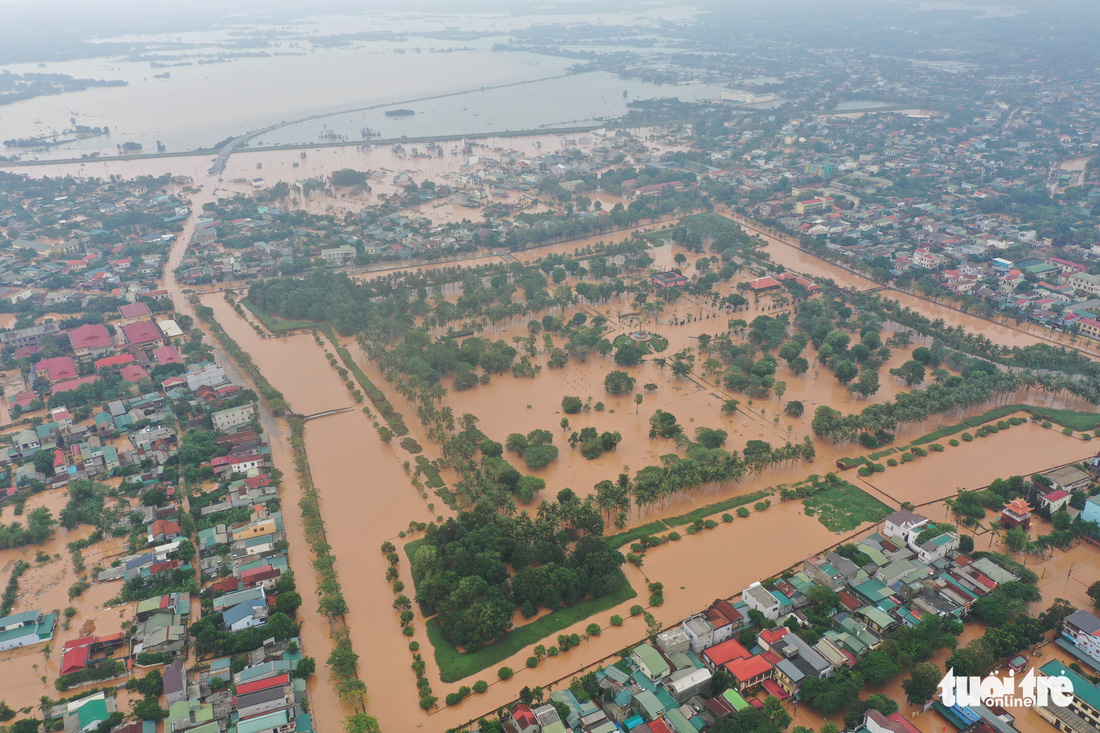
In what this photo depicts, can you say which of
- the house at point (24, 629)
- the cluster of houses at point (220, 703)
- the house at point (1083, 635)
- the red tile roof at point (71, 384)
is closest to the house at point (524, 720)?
the cluster of houses at point (220, 703)

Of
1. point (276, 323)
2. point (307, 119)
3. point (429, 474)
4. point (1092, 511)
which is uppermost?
point (307, 119)

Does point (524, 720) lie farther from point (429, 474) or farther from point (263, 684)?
point (429, 474)

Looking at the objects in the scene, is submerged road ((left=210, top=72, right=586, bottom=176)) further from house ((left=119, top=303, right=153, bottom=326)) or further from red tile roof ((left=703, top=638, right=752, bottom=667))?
red tile roof ((left=703, top=638, right=752, bottom=667))

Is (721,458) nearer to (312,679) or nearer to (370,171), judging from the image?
(312,679)

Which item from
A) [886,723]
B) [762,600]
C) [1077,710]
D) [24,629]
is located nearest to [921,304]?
[762,600]

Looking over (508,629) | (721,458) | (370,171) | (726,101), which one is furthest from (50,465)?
(726,101)
